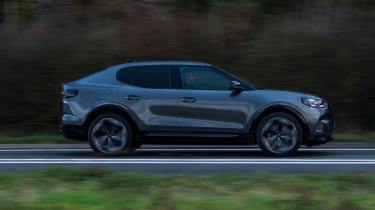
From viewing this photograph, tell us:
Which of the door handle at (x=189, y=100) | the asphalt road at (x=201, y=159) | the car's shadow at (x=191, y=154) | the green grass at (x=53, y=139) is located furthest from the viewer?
the green grass at (x=53, y=139)

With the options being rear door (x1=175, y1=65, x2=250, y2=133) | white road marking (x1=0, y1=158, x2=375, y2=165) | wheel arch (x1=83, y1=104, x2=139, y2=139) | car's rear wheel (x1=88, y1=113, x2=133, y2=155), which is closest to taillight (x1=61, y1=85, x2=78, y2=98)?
wheel arch (x1=83, y1=104, x2=139, y2=139)

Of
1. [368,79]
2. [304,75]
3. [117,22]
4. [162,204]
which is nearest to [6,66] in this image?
[117,22]

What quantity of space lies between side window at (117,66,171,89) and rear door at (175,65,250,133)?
0.37 metres

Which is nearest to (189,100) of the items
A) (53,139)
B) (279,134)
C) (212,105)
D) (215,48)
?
(212,105)

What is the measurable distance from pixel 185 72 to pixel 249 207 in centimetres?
554

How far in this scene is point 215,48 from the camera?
17.8m

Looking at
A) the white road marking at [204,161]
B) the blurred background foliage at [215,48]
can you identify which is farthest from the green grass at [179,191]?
the blurred background foliage at [215,48]

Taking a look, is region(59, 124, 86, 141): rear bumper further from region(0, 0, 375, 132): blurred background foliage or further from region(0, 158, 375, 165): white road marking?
region(0, 0, 375, 132): blurred background foliage

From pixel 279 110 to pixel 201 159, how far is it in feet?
4.99

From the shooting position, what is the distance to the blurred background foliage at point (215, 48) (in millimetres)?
17000

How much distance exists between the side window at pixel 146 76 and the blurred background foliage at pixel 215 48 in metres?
4.94

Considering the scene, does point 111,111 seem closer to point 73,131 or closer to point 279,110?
point 73,131

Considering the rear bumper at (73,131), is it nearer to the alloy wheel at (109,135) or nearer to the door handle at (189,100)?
the alloy wheel at (109,135)

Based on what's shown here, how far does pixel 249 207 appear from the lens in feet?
23.8
